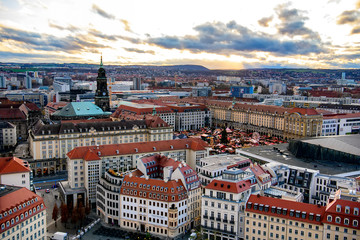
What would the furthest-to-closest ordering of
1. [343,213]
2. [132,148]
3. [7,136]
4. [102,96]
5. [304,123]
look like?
[102,96], [304,123], [7,136], [132,148], [343,213]

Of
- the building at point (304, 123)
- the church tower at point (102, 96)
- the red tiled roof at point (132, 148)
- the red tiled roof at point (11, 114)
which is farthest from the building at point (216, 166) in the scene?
the red tiled roof at point (11, 114)

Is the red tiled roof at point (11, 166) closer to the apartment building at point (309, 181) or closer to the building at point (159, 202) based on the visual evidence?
the building at point (159, 202)

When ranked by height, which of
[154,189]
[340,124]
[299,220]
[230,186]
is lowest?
[299,220]

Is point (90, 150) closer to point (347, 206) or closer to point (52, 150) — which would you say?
point (52, 150)

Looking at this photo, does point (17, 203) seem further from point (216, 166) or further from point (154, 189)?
point (216, 166)

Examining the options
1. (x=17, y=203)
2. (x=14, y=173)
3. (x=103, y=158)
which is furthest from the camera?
(x=103, y=158)

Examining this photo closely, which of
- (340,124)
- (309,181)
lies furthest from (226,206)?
(340,124)
